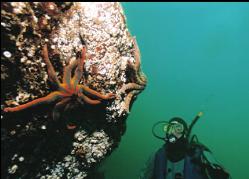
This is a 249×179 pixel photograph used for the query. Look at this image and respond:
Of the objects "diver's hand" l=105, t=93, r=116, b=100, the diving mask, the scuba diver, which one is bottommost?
the scuba diver

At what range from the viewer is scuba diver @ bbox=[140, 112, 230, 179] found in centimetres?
497

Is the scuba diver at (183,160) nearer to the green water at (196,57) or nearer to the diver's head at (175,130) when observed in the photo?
the diver's head at (175,130)

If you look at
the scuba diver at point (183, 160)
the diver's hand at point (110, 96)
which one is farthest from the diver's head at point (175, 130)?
the diver's hand at point (110, 96)

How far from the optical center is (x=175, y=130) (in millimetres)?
5434

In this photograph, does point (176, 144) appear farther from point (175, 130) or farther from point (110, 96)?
point (110, 96)

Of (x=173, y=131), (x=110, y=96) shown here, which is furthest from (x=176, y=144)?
(x=110, y=96)

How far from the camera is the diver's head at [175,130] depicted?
5.26 m

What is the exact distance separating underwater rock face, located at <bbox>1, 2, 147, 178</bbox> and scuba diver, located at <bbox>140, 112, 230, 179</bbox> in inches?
39.3

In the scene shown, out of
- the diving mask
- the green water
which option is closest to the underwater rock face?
the diving mask

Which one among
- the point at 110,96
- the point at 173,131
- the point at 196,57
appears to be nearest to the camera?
the point at 110,96

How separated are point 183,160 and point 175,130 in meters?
0.59

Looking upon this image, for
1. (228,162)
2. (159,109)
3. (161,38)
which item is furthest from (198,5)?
(228,162)

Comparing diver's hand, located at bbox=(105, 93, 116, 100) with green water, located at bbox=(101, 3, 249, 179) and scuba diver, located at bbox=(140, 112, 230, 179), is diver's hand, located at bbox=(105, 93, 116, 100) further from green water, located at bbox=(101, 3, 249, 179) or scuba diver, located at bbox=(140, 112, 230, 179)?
green water, located at bbox=(101, 3, 249, 179)

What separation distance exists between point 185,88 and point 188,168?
125322 millimetres
